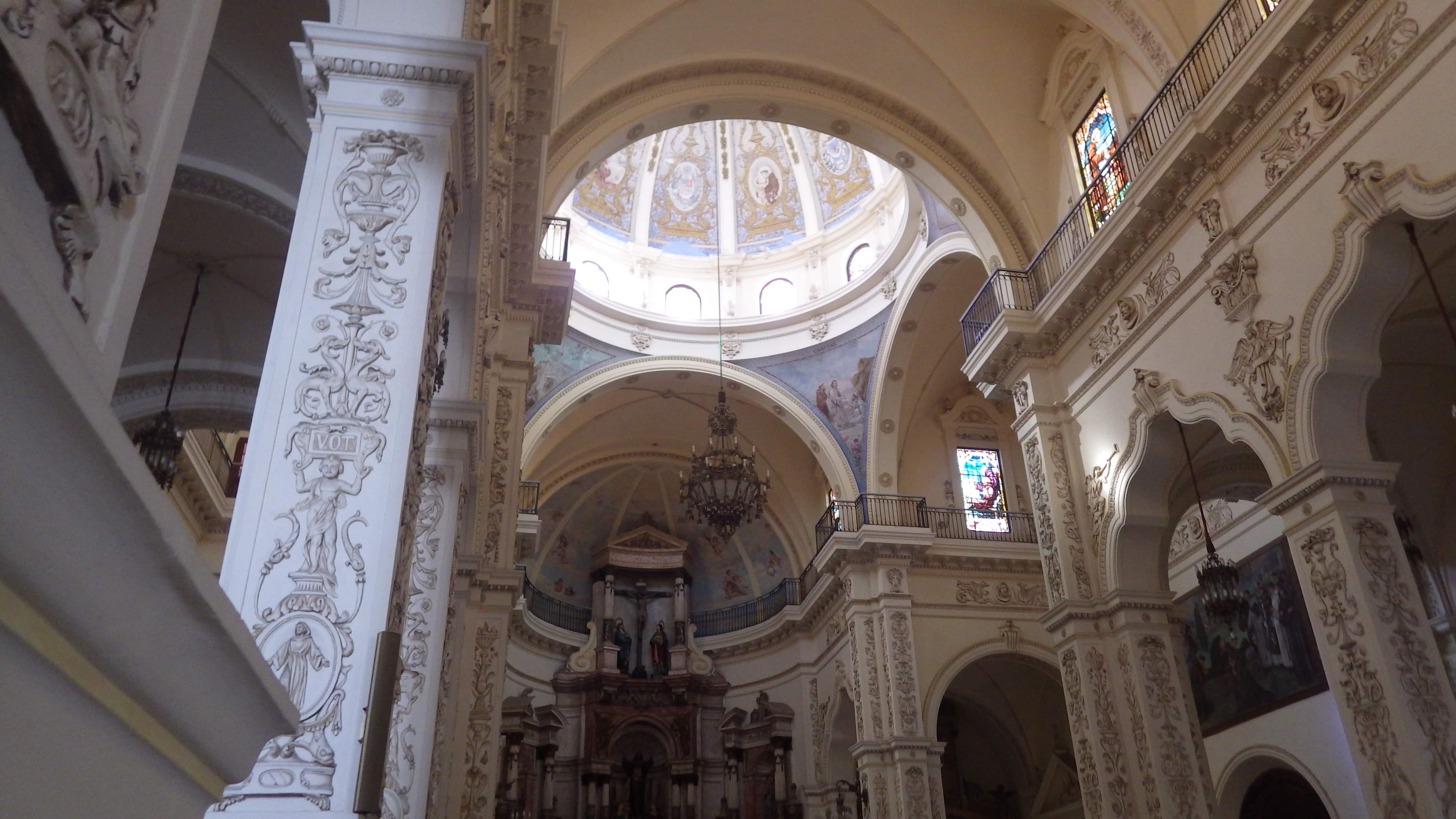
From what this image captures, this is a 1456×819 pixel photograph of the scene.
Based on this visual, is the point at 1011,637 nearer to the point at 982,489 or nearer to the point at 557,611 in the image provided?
the point at 982,489

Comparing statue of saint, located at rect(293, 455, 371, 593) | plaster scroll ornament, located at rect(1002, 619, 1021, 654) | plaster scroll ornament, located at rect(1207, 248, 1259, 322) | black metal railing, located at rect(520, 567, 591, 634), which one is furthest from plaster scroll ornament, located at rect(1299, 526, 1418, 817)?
black metal railing, located at rect(520, 567, 591, 634)

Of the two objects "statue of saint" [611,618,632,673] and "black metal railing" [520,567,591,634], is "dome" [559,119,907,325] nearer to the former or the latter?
"black metal railing" [520,567,591,634]

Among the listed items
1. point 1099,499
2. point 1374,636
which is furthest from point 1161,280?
point 1374,636

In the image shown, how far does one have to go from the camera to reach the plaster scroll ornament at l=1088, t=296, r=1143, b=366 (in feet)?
33.8

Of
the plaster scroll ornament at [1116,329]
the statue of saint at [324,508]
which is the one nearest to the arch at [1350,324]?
the plaster scroll ornament at [1116,329]

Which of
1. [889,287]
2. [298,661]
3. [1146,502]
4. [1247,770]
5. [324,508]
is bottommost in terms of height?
[298,661]

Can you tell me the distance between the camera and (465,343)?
23.1ft

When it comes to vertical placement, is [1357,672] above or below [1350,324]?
below

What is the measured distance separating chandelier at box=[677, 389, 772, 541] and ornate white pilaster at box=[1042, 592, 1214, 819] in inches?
208

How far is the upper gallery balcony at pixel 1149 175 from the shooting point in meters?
8.05

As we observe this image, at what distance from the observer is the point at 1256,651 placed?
14.5 meters

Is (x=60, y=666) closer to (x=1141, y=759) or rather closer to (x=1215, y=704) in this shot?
(x=1141, y=759)

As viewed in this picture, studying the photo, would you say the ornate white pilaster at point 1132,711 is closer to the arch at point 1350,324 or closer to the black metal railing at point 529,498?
the arch at point 1350,324

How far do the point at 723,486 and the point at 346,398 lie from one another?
11.2 metres
